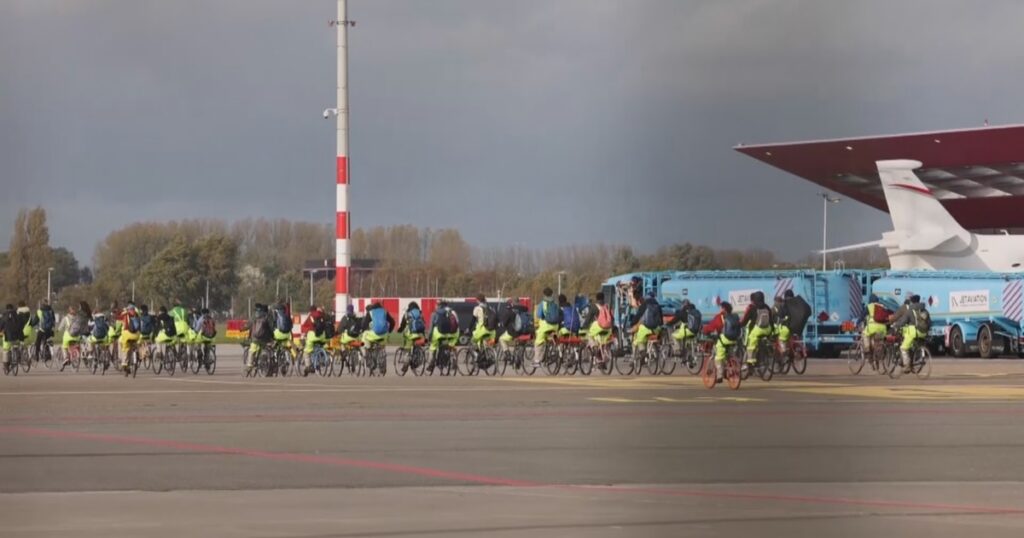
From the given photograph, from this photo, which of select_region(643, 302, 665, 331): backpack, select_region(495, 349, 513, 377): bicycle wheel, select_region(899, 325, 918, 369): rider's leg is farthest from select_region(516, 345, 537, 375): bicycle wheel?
select_region(899, 325, 918, 369): rider's leg

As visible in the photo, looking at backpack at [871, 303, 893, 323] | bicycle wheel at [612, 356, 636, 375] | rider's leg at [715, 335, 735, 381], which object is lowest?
bicycle wheel at [612, 356, 636, 375]

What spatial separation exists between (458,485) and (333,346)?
905 inches

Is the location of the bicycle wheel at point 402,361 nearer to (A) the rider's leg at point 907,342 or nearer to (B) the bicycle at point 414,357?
(B) the bicycle at point 414,357

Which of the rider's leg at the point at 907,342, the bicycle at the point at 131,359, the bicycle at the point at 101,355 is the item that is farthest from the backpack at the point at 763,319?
the bicycle at the point at 101,355

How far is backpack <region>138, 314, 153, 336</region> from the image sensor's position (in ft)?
105

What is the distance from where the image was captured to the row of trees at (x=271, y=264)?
24.2 ft

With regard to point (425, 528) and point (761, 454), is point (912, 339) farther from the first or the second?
point (425, 528)

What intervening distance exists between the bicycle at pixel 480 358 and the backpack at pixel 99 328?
303 inches

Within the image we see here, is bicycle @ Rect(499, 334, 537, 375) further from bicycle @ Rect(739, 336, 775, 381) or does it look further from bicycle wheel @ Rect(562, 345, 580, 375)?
bicycle @ Rect(739, 336, 775, 381)

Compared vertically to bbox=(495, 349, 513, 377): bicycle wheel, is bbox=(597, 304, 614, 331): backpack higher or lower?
higher

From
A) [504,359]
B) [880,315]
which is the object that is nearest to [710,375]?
[880,315]

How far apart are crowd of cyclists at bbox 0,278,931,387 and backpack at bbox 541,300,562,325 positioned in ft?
0.14

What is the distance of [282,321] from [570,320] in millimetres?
6022

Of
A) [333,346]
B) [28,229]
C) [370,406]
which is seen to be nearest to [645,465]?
[28,229]
